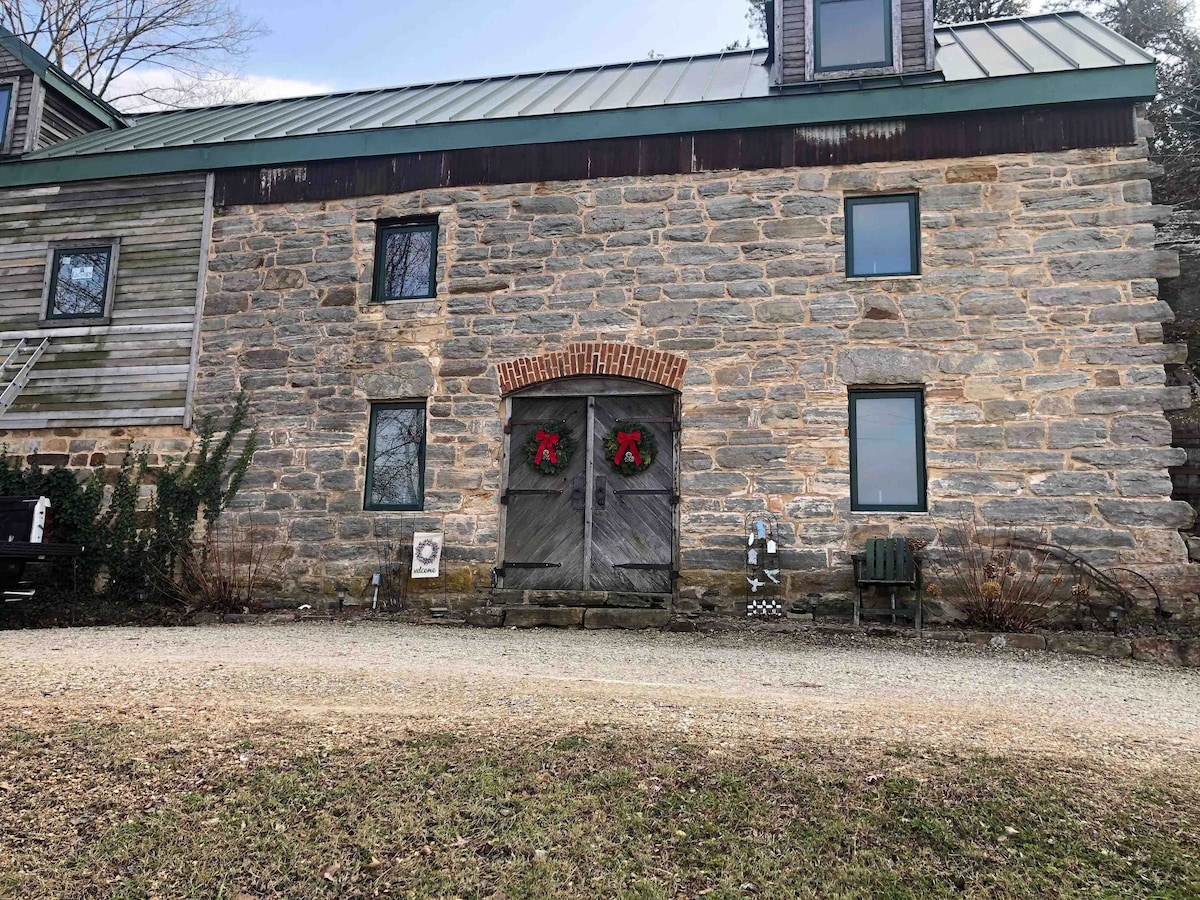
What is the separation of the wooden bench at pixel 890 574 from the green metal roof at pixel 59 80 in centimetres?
1218

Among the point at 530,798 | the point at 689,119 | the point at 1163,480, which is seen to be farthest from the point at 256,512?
the point at 1163,480

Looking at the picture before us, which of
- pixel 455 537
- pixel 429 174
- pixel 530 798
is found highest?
pixel 429 174

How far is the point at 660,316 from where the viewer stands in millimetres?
9047

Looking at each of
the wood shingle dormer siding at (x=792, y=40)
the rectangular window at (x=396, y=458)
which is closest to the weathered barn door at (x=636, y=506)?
the rectangular window at (x=396, y=458)

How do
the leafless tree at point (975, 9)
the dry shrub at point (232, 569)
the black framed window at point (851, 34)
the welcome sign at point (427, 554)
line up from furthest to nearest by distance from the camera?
the leafless tree at point (975, 9)
the black framed window at point (851, 34)
the dry shrub at point (232, 569)
the welcome sign at point (427, 554)

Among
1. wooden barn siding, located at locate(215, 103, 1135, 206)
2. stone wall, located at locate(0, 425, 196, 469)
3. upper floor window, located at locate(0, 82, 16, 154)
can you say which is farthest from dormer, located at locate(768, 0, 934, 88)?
upper floor window, located at locate(0, 82, 16, 154)

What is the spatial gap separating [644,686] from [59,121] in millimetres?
12303

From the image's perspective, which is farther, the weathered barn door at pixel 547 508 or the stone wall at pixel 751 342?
the weathered barn door at pixel 547 508

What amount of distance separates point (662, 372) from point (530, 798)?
5.75 metres

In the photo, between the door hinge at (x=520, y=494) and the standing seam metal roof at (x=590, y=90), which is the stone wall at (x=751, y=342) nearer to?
the door hinge at (x=520, y=494)

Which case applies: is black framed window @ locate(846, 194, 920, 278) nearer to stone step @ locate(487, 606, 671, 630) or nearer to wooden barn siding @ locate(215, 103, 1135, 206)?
wooden barn siding @ locate(215, 103, 1135, 206)

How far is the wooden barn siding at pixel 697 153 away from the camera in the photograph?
8.50 meters

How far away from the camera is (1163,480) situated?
7.88m

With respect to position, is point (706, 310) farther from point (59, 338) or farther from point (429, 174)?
point (59, 338)
